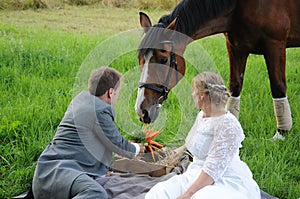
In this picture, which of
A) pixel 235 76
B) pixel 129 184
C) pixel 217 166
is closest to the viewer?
pixel 217 166

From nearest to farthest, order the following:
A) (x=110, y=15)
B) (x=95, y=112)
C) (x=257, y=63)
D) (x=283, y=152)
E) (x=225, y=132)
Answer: (x=225, y=132) → (x=95, y=112) → (x=283, y=152) → (x=257, y=63) → (x=110, y=15)

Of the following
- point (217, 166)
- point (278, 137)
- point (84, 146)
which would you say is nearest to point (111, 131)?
point (84, 146)

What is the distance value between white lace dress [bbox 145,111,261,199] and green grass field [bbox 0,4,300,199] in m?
0.80

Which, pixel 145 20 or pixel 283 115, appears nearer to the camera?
pixel 145 20

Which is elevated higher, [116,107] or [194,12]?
[194,12]

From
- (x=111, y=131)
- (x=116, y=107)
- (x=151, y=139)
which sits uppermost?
(x=111, y=131)

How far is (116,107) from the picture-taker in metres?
3.79

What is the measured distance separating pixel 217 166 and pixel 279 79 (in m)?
1.93

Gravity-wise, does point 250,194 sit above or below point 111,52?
below

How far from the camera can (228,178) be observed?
8.67 ft

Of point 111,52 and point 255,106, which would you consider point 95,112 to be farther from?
point 255,106

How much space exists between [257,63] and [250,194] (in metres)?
4.31

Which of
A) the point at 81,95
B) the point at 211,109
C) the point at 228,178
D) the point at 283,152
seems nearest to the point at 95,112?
the point at 81,95

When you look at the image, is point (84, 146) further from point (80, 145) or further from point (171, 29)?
point (171, 29)
